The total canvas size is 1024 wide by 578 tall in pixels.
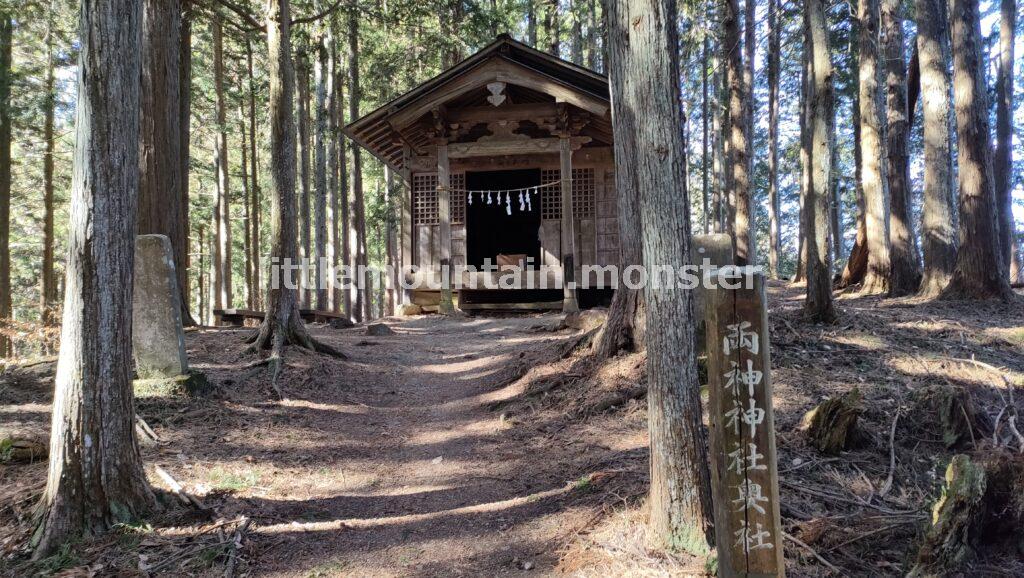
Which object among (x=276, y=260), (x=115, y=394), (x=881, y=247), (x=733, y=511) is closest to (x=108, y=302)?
(x=115, y=394)

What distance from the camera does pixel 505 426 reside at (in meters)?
6.06

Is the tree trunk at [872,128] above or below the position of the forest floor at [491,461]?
above

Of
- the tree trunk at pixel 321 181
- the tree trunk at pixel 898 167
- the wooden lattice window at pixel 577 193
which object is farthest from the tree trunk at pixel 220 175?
the tree trunk at pixel 898 167

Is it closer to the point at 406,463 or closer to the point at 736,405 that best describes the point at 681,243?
the point at 736,405

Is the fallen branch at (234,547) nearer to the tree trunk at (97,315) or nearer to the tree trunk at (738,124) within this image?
the tree trunk at (97,315)

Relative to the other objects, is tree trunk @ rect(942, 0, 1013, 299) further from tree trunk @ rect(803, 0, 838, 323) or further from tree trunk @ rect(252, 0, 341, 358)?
tree trunk @ rect(252, 0, 341, 358)

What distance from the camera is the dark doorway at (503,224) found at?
17.6 m

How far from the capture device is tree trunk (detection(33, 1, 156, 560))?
3.29 m

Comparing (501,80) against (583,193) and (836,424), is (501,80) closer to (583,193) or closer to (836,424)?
(583,193)

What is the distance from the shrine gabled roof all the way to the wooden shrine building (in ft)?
0.08

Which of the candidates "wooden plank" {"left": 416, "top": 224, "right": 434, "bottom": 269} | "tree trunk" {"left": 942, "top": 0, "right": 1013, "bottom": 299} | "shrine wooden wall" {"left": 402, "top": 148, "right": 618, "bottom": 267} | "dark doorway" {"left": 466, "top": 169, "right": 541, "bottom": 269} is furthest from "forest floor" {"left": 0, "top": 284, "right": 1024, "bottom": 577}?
"dark doorway" {"left": 466, "top": 169, "right": 541, "bottom": 269}

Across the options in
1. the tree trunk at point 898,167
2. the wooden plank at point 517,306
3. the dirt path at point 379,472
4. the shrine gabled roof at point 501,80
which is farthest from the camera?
the wooden plank at point 517,306

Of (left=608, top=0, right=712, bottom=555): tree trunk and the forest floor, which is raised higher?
(left=608, top=0, right=712, bottom=555): tree trunk

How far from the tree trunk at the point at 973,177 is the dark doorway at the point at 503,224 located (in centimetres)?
1054
